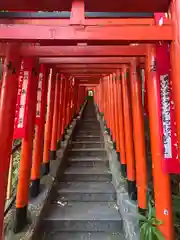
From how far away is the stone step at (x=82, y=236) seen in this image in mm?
3076

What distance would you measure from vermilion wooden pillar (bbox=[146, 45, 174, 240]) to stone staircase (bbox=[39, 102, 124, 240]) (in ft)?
4.58

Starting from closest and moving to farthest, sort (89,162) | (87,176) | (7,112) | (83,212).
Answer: (7,112) → (83,212) → (87,176) → (89,162)

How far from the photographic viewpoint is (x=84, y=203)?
3842mm

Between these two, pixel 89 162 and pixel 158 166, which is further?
pixel 89 162

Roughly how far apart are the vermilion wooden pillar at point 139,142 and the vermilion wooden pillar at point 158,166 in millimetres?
802

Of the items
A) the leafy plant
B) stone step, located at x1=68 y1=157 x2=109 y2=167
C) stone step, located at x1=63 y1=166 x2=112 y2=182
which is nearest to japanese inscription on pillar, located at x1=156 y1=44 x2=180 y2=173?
the leafy plant

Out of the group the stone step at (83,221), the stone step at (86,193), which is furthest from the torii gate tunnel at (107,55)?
the stone step at (86,193)

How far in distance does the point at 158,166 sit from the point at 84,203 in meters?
2.37

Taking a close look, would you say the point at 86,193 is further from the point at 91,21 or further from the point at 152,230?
the point at 91,21

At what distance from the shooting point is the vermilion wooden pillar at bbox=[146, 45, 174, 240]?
197 cm

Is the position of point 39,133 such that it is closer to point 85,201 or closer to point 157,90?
point 85,201


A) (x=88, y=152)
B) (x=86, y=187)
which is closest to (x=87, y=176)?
(x=86, y=187)

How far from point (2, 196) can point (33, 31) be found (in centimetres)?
162

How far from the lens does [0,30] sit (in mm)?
1471
